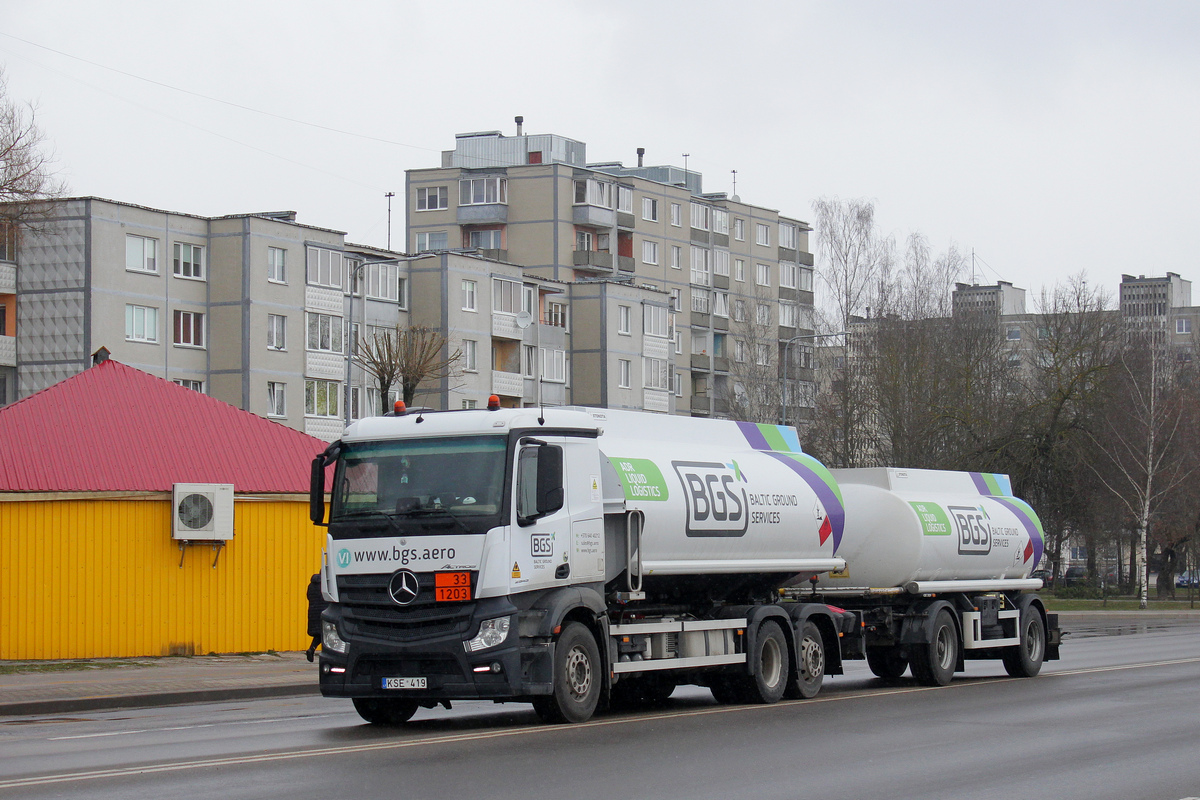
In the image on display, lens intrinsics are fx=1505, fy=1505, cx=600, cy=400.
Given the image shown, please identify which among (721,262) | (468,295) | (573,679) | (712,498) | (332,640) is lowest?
(573,679)

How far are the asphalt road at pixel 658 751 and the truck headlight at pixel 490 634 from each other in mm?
802

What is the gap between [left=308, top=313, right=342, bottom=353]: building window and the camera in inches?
2547

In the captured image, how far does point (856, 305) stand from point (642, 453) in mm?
52273

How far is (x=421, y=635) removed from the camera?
13.9m

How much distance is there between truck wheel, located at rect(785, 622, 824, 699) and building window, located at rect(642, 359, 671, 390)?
6732cm

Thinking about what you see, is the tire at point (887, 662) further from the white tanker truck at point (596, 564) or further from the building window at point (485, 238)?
the building window at point (485, 238)

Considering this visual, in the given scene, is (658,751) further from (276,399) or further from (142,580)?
(276,399)

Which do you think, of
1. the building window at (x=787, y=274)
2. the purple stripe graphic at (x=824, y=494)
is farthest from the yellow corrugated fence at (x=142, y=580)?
the building window at (x=787, y=274)

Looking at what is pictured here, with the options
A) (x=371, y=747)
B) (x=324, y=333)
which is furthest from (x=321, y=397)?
(x=371, y=747)

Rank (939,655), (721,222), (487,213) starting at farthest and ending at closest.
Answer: (721,222)
(487,213)
(939,655)

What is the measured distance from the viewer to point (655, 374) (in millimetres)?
86688

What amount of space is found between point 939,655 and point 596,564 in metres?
7.82

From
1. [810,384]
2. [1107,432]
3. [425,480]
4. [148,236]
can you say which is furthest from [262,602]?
[810,384]

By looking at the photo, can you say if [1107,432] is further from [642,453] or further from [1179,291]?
[1179,291]
